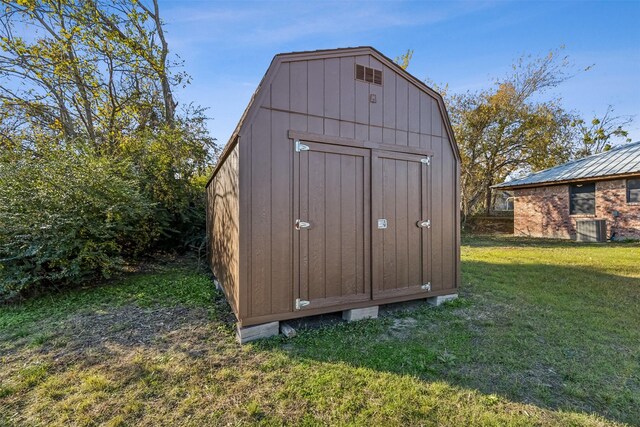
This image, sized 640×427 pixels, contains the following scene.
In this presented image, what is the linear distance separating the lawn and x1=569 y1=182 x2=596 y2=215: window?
9.95 meters

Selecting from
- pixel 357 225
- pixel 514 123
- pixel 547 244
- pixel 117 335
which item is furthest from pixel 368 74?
pixel 514 123

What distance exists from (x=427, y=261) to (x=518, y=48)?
55.0ft

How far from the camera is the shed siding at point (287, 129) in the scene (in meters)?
2.77

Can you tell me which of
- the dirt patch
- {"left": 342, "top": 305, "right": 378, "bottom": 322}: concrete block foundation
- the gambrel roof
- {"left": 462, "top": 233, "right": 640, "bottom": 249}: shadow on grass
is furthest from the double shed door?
{"left": 462, "top": 233, "right": 640, "bottom": 249}: shadow on grass

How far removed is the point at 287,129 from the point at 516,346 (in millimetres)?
3022

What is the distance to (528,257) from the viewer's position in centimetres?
758

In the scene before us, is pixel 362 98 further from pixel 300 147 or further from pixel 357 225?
pixel 357 225

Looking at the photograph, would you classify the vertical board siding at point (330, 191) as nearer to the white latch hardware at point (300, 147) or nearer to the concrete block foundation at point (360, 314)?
the white latch hardware at point (300, 147)

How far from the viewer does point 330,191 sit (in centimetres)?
314

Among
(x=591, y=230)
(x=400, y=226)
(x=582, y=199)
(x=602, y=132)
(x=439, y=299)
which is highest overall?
(x=602, y=132)

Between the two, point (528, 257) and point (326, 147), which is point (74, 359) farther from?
point (528, 257)

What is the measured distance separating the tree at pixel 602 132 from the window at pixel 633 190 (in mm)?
11522

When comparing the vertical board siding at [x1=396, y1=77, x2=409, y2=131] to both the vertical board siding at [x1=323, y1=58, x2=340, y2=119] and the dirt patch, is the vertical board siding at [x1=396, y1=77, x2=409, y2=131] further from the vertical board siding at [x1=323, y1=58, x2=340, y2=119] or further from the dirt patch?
the dirt patch

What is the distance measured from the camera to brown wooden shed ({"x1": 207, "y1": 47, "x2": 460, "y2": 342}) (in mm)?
2812
